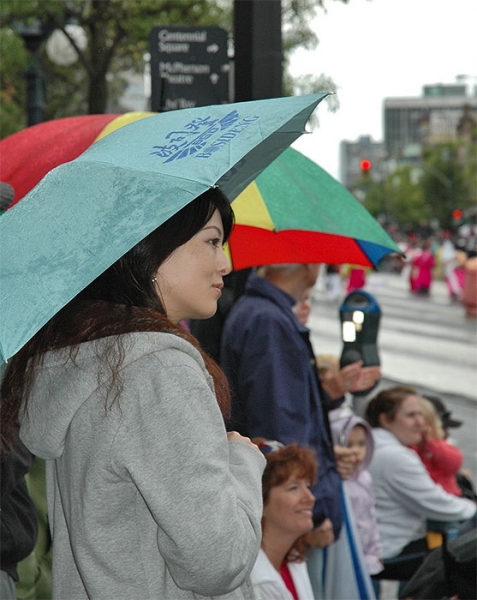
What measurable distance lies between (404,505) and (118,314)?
359 cm

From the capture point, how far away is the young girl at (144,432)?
1.97m

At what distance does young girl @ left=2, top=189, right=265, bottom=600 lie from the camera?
1972mm

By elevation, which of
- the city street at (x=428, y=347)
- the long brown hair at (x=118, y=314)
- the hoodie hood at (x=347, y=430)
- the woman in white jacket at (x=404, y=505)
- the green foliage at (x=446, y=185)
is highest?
the long brown hair at (x=118, y=314)

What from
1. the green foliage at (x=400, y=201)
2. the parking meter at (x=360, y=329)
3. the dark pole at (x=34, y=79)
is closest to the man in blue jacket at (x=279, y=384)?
the parking meter at (x=360, y=329)

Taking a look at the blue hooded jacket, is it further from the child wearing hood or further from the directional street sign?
the directional street sign

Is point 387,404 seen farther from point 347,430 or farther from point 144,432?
point 144,432

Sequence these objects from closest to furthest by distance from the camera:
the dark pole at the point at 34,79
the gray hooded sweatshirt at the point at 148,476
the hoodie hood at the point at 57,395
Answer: the gray hooded sweatshirt at the point at 148,476 → the hoodie hood at the point at 57,395 → the dark pole at the point at 34,79

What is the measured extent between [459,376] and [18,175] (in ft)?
38.6

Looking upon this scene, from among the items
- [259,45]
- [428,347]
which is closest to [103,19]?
[428,347]

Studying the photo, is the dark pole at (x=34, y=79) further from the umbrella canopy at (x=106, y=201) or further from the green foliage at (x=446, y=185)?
the green foliage at (x=446, y=185)

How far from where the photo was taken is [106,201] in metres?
2.11

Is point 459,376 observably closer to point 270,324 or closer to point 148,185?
point 270,324

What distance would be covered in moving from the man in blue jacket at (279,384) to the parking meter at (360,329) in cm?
87

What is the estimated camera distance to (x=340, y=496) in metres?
4.29
